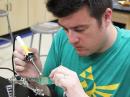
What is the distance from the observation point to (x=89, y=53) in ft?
3.10

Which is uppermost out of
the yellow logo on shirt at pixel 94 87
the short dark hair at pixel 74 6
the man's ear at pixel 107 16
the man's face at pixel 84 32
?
the short dark hair at pixel 74 6

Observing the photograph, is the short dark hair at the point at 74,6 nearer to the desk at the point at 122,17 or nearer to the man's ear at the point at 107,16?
the man's ear at the point at 107,16

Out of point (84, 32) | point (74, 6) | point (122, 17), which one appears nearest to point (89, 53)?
point (84, 32)

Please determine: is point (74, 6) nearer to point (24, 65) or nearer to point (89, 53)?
point (89, 53)

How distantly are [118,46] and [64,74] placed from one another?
257 mm

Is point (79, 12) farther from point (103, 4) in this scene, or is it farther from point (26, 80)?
point (26, 80)

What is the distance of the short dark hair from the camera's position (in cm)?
84

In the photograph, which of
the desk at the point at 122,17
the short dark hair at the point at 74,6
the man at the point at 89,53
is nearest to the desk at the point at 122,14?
the desk at the point at 122,17

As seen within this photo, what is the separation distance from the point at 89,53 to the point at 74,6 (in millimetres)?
194

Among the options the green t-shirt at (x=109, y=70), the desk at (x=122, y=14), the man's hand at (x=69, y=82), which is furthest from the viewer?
the desk at (x=122, y=14)

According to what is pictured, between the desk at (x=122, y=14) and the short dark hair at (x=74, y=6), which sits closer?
the short dark hair at (x=74, y=6)

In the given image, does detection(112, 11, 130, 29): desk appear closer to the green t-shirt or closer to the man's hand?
the green t-shirt

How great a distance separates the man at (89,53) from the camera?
2.76ft

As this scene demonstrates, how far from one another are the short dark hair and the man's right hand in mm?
231
